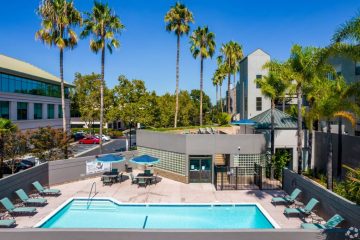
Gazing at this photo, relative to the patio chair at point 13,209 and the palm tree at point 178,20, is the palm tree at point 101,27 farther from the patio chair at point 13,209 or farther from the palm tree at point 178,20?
the patio chair at point 13,209

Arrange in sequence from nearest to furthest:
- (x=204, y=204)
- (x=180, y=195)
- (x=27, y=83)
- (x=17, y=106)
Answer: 1. (x=204, y=204)
2. (x=180, y=195)
3. (x=17, y=106)
4. (x=27, y=83)

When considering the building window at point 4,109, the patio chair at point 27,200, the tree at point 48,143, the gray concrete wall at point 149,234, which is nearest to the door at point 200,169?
the patio chair at point 27,200

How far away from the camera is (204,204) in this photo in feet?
61.6

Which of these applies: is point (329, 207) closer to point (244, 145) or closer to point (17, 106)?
point (244, 145)

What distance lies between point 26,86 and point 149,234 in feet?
136

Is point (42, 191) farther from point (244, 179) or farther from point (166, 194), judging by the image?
point (244, 179)

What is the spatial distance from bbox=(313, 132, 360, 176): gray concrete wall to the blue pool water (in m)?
8.76

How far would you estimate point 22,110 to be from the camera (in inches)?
1711

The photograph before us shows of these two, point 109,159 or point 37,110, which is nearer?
point 109,159

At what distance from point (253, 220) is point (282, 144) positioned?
11740mm

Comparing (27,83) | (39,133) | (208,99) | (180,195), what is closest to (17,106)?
(27,83)

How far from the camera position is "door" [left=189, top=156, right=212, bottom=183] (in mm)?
24297

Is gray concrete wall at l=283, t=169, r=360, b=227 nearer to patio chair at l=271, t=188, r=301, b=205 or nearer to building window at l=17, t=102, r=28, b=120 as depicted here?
patio chair at l=271, t=188, r=301, b=205

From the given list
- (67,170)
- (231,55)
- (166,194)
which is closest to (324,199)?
(166,194)
